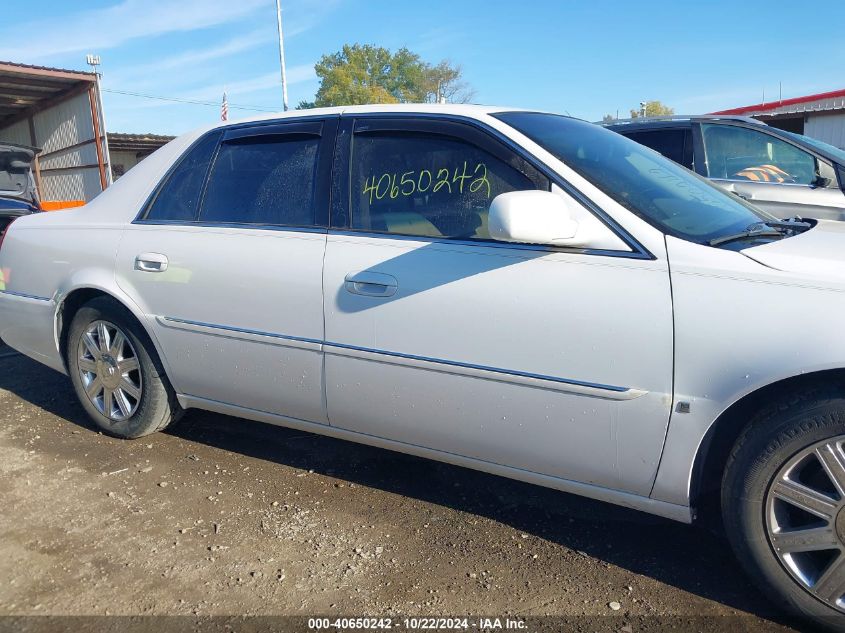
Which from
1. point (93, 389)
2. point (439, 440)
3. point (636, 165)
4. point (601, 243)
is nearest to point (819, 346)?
point (601, 243)

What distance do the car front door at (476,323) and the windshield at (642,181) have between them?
172mm

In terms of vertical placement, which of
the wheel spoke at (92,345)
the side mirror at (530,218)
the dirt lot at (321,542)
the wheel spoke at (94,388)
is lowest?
the dirt lot at (321,542)

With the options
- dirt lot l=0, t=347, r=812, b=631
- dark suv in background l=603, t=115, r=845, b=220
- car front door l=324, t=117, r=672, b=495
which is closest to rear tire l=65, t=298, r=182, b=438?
dirt lot l=0, t=347, r=812, b=631

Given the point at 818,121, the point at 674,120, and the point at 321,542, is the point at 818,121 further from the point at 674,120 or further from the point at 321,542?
the point at 321,542

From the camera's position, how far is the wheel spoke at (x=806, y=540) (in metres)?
2.06

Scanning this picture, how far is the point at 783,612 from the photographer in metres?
2.18

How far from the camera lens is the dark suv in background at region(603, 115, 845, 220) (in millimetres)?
5309

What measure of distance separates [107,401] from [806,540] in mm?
3261

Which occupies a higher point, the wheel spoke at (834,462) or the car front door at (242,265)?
the car front door at (242,265)

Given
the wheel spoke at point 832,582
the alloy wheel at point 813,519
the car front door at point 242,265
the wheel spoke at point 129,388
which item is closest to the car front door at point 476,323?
the car front door at point 242,265

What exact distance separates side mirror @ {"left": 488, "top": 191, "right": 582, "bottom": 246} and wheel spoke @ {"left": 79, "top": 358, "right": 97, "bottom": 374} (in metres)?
2.49

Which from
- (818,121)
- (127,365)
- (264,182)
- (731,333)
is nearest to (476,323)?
(731,333)

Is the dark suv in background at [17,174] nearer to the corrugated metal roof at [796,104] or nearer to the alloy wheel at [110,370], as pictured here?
the alloy wheel at [110,370]

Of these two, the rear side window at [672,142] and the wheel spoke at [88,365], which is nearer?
the wheel spoke at [88,365]
